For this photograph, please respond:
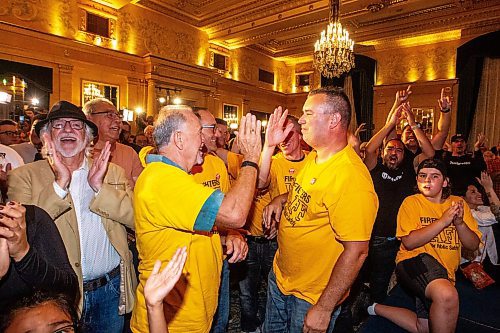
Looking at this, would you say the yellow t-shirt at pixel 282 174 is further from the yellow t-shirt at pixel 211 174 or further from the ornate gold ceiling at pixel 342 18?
the ornate gold ceiling at pixel 342 18

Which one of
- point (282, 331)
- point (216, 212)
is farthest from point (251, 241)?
point (216, 212)

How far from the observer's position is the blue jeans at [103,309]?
202cm

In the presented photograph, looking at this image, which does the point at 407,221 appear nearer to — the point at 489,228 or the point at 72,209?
the point at 489,228

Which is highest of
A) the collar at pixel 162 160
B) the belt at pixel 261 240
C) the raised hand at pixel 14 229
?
the collar at pixel 162 160

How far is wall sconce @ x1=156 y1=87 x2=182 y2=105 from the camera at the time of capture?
11.6 metres

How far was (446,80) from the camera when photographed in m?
12.8

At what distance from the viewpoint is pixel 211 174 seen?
279cm

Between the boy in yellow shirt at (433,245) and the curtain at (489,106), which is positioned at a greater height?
the curtain at (489,106)

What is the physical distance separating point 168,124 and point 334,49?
7.37m

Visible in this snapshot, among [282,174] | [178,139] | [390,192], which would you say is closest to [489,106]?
[390,192]

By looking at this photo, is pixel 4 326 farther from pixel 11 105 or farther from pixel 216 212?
pixel 11 105

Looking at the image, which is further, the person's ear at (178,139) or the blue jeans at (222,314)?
the blue jeans at (222,314)

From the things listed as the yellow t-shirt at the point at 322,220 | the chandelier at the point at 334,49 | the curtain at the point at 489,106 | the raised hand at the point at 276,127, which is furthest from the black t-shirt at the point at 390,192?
the curtain at the point at 489,106

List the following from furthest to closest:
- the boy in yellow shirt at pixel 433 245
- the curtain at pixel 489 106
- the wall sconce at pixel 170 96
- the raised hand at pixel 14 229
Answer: the curtain at pixel 489 106
the wall sconce at pixel 170 96
the boy in yellow shirt at pixel 433 245
the raised hand at pixel 14 229
